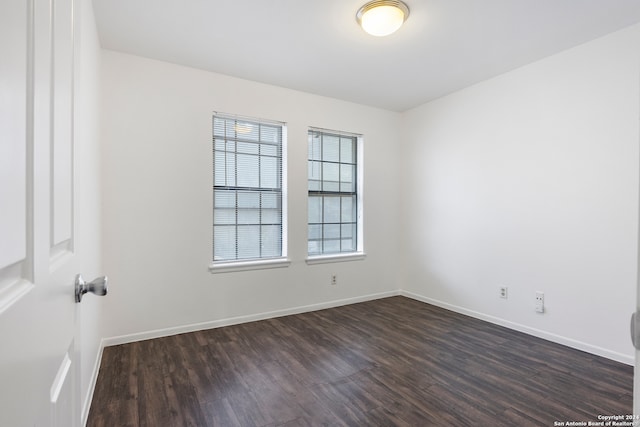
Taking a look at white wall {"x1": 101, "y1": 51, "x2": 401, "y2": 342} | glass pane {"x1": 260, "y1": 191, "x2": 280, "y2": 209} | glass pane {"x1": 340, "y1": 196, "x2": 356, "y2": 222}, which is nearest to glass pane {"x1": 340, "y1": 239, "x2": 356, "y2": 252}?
glass pane {"x1": 340, "y1": 196, "x2": 356, "y2": 222}

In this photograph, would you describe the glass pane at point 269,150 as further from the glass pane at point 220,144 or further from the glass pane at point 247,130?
the glass pane at point 220,144

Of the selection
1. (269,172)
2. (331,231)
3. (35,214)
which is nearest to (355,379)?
(331,231)

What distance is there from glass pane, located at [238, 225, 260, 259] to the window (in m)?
0.68

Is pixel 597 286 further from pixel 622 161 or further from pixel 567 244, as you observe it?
pixel 622 161

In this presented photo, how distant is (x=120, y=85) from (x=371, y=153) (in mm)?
2899

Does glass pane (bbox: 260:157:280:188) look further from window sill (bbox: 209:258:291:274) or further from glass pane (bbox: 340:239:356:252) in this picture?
glass pane (bbox: 340:239:356:252)

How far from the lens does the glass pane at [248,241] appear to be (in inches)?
139

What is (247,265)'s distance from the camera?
11.3 ft

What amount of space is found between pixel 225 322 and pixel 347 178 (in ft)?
7.58

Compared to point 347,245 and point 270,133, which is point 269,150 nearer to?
point 270,133

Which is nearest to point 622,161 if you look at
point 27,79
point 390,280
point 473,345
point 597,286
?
point 597,286

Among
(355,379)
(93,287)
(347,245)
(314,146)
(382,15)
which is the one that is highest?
(382,15)

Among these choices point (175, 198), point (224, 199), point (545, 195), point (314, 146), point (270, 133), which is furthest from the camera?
point (314, 146)

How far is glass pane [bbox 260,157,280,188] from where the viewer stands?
3.65 meters
